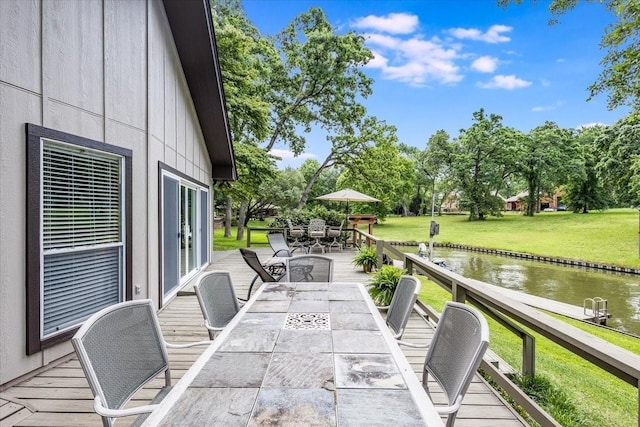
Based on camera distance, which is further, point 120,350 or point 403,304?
point 403,304

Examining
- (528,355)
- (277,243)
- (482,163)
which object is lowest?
(528,355)

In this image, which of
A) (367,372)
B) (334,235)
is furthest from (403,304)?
(334,235)

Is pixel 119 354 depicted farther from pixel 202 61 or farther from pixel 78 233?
pixel 202 61

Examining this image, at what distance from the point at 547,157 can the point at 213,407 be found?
40630 millimetres

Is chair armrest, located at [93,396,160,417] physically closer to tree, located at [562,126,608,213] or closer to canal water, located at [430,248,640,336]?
canal water, located at [430,248,640,336]

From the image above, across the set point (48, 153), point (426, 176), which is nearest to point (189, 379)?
point (48, 153)

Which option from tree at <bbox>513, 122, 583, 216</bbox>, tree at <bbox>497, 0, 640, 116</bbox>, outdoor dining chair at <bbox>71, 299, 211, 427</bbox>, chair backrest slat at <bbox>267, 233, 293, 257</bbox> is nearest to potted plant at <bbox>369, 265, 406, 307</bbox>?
outdoor dining chair at <bbox>71, 299, 211, 427</bbox>

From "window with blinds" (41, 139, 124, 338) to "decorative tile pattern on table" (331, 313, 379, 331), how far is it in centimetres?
270

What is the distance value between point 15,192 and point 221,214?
2669 cm

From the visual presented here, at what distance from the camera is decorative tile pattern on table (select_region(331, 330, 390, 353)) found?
1.87 metres

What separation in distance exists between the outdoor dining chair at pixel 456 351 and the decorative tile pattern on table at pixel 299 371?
0.50 meters

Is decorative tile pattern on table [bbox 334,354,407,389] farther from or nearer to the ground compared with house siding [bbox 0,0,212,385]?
nearer to the ground

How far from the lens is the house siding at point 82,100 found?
289 centimetres

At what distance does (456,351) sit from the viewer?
179cm
